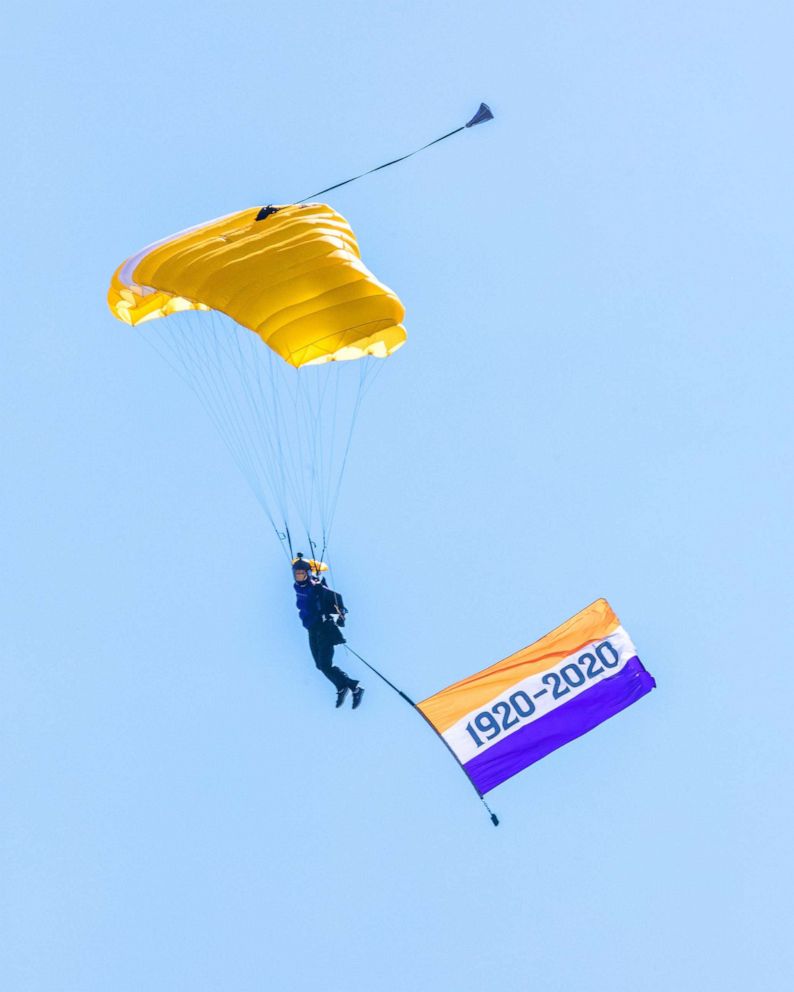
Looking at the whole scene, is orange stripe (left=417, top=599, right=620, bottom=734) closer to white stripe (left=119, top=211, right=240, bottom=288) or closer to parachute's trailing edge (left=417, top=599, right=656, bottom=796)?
parachute's trailing edge (left=417, top=599, right=656, bottom=796)

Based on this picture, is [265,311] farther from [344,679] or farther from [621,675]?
[621,675]

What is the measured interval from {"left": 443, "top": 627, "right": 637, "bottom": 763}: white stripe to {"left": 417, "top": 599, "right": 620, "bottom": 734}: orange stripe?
0.08m

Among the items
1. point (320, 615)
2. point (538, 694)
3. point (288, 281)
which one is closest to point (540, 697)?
point (538, 694)

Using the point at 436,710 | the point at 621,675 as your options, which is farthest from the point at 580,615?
the point at 436,710

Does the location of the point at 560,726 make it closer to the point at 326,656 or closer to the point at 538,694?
the point at 538,694

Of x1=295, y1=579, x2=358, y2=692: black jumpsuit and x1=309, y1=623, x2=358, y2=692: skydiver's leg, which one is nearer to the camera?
x1=295, y1=579, x2=358, y2=692: black jumpsuit

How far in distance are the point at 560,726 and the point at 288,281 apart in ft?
28.7

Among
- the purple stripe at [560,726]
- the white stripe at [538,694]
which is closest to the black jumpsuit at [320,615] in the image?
the white stripe at [538,694]

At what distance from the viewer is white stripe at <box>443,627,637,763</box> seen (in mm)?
23891

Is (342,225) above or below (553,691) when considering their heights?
above

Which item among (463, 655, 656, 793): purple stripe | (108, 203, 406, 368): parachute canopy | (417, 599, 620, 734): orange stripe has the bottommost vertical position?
(463, 655, 656, 793): purple stripe

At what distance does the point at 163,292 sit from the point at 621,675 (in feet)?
31.1

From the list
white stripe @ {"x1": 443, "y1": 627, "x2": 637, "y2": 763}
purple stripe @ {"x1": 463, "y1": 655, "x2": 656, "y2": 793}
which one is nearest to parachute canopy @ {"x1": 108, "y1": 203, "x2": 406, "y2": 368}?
white stripe @ {"x1": 443, "y1": 627, "x2": 637, "y2": 763}

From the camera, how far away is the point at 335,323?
19.5 m
